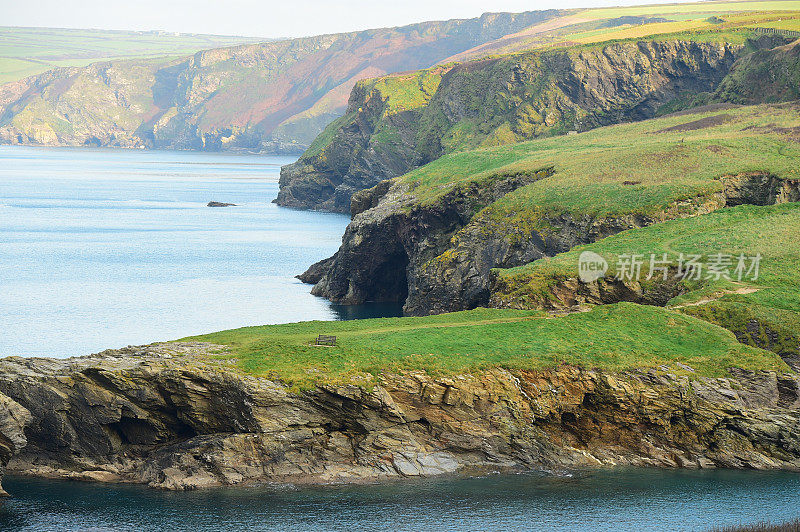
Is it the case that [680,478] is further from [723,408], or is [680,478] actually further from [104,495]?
[104,495]

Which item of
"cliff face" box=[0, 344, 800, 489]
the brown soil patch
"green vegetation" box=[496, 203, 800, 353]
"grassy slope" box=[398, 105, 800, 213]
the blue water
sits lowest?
the blue water

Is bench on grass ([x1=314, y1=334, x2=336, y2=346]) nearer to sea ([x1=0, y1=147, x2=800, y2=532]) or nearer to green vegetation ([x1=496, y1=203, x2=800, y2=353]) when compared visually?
sea ([x1=0, y1=147, x2=800, y2=532])

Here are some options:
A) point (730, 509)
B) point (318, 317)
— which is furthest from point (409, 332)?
point (318, 317)

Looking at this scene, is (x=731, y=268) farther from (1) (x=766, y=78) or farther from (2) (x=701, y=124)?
(1) (x=766, y=78)

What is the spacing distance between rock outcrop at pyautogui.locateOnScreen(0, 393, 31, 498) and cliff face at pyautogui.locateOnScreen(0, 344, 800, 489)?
201 centimetres

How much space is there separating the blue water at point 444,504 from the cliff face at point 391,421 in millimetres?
2099

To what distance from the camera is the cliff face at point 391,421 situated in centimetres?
5116

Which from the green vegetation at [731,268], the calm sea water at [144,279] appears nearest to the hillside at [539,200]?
the green vegetation at [731,268]

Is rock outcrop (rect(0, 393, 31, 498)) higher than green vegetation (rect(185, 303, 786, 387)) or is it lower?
lower

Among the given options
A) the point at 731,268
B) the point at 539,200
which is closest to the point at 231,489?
the point at 731,268

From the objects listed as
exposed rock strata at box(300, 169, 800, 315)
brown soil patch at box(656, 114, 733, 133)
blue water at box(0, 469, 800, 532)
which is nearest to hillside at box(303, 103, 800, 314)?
exposed rock strata at box(300, 169, 800, 315)

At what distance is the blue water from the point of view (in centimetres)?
4403

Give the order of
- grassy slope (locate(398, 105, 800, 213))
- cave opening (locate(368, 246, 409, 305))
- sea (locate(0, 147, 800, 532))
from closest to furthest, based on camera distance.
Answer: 1. sea (locate(0, 147, 800, 532))
2. grassy slope (locate(398, 105, 800, 213))
3. cave opening (locate(368, 246, 409, 305))

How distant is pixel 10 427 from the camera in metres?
49.3
